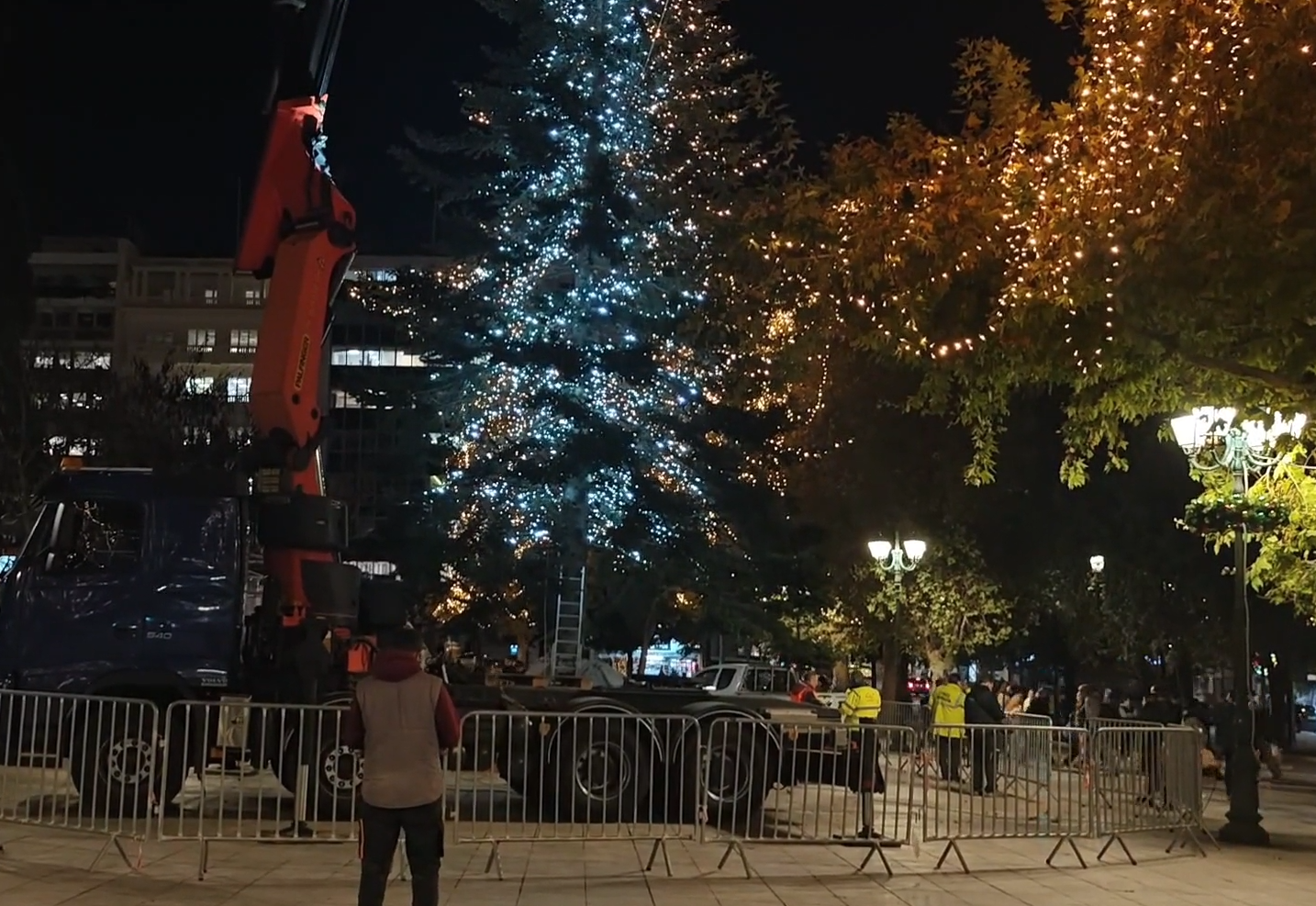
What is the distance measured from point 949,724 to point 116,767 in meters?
7.37

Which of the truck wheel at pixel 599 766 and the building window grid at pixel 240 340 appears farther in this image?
the building window grid at pixel 240 340

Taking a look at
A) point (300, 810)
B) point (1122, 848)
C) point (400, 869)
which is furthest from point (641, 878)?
point (1122, 848)

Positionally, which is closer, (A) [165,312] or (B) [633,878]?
(B) [633,878]

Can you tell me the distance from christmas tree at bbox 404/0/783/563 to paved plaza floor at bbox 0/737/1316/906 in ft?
44.5

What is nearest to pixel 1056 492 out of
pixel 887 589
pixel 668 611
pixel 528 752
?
pixel 887 589

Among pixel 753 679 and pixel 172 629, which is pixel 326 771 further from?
pixel 753 679

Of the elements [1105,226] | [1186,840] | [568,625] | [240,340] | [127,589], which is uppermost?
[240,340]

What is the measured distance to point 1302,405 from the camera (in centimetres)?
1120

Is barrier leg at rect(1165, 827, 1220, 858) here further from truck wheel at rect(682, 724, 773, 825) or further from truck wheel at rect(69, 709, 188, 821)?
truck wheel at rect(69, 709, 188, 821)

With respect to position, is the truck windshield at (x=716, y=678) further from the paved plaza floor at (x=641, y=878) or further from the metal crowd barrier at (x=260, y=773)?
the metal crowd barrier at (x=260, y=773)

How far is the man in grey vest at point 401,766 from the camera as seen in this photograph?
6887 millimetres

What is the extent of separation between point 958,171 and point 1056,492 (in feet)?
72.1

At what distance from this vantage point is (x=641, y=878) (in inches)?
407

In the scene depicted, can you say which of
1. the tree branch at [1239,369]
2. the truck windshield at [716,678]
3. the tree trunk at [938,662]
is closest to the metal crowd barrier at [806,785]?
the tree branch at [1239,369]
